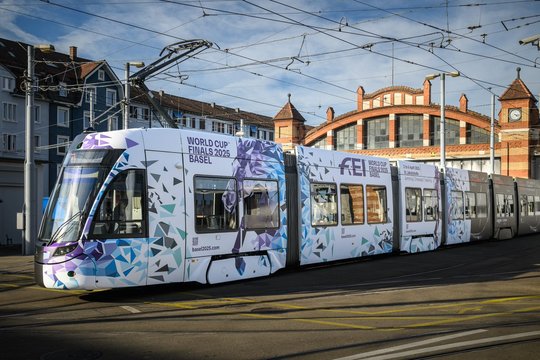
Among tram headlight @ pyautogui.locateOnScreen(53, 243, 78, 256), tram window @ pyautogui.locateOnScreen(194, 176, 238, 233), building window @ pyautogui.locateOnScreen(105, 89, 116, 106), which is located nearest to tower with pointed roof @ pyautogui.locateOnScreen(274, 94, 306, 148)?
building window @ pyautogui.locateOnScreen(105, 89, 116, 106)

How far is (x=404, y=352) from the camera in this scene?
6746mm

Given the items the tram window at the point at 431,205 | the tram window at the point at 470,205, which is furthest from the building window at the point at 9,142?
the tram window at the point at 470,205

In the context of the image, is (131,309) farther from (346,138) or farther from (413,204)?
(346,138)

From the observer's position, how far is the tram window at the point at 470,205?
79.6 ft

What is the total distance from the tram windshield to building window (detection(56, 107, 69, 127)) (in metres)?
40.0

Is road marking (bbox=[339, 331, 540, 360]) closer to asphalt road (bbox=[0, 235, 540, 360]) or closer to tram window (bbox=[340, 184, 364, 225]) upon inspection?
asphalt road (bbox=[0, 235, 540, 360])

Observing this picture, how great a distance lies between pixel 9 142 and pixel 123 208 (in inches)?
1488

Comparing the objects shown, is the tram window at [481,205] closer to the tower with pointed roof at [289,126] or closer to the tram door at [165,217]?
the tram door at [165,217]

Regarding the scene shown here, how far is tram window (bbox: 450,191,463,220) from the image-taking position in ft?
74.9

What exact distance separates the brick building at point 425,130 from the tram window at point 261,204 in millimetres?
40959

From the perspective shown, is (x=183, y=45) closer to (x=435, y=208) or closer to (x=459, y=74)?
(x=435, y=208)

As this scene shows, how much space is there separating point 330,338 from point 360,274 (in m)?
7.32

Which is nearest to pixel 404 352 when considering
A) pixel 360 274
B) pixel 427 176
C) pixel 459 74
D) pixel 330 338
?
pixel 330 338

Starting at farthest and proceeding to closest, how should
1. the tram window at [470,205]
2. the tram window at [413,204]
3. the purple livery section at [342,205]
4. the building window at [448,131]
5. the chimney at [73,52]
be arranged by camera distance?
the building window at [448,131] < the chimney at [73,52] < the tram window at [470,205] < the tram window at [413,204] < the purple livery section at [342,205]
